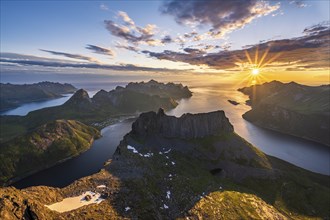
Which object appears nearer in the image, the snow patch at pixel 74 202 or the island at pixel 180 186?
the snow patch at pixel 74 202

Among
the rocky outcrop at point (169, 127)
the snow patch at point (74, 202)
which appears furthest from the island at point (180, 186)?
the rocky outcrop at point (169, 127)

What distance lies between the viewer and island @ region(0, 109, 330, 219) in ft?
289

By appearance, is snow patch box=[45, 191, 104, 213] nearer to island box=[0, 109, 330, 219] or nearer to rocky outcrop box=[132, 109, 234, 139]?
island box=[0, 109, 330, 219]

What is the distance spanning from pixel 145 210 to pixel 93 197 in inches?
863

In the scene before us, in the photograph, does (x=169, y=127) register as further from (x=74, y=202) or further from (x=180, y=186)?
Answer: (x=74, y=202)

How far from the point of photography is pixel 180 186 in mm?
126062

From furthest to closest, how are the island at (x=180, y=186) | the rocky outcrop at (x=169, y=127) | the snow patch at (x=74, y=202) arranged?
the rocky outcrop at (x=169, y=127), the island at (x=180, y=186), the snow patch at (x=74, y=202)

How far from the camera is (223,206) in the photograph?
4564 inches

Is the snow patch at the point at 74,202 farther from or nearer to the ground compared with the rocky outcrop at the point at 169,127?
nearer to the ground

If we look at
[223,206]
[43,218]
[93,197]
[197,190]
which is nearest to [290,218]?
[223,206]

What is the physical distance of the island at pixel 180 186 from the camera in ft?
289

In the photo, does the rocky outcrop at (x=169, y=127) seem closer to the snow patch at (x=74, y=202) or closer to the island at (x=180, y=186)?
the island at (x=180, y=186)

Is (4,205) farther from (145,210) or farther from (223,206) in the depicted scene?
(223,206)

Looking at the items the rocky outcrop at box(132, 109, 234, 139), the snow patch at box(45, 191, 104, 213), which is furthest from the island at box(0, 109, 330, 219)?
the rocky outcrop at box(132, 109, 234, 139)
